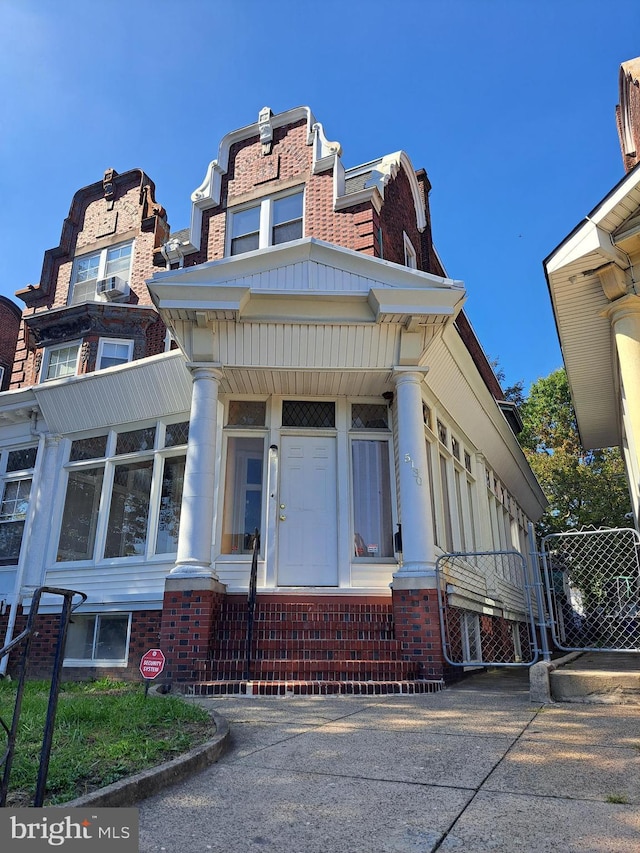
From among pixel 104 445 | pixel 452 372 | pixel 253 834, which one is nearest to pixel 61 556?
pixel 104 445

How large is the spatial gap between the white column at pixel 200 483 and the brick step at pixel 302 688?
1.44 meters

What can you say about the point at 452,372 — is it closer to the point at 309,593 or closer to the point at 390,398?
the point at 390,398

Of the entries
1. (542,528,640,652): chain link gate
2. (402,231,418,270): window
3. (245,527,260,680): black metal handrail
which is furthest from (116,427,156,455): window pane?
(542,528,640,652): chain link gate

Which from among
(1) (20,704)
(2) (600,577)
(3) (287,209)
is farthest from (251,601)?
(3) (287,209)

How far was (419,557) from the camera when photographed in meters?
7.54

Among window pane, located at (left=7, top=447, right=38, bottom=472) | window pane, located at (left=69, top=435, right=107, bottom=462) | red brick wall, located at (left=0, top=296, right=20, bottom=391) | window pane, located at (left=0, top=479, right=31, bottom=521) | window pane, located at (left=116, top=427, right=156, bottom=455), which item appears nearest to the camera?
window pane, located at (left=116, top=427, right=156, bottom=455)

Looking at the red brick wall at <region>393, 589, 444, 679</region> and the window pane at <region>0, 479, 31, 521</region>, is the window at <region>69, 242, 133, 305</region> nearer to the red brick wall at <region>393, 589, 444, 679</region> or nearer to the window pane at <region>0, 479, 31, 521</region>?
the window pane at <region>0, 479, 31, 521</region>

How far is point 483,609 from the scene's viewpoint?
10.5 m

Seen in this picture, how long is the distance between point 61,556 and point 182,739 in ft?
24.9

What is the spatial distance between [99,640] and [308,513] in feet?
12.5

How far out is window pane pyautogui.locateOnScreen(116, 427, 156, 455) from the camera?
10.2 m

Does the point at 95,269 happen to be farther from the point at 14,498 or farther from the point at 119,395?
the point at 14,498

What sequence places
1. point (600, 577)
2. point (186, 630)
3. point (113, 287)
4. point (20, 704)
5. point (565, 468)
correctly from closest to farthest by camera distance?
point (20, 704) → point (186, 630) → point (600, 577) → point (113, 287) → point (565, 468)

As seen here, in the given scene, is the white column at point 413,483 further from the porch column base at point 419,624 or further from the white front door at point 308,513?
the white front door at point 308,513
